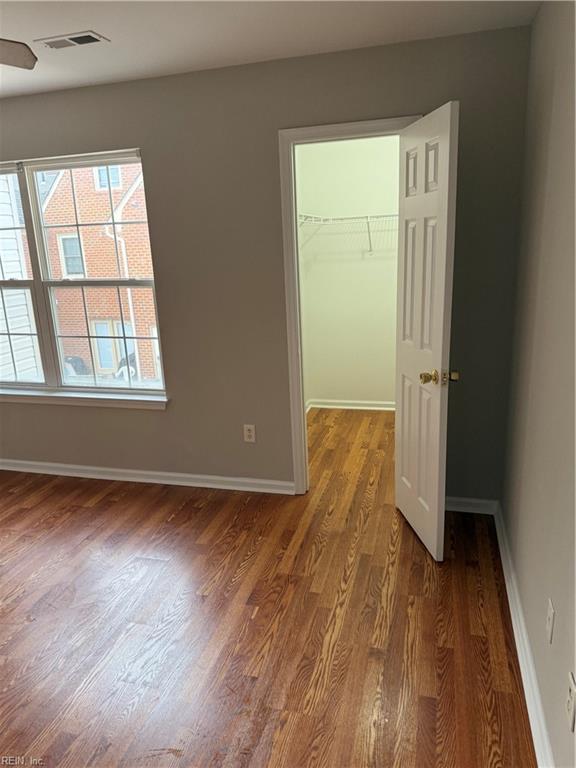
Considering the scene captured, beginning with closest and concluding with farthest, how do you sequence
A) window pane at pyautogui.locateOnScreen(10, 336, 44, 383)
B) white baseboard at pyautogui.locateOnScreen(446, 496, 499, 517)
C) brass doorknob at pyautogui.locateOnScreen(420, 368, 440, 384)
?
brass doorknob at pyautogui.locateOnScreen(420, 368, 440, 384), white baseboard at pyautogui.locateOnScreen(446, 496, 499, 517), window pane at pyautogui.locateOnScreen(10, 336, 44, 383)

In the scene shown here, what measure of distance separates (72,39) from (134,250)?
1.21 meters

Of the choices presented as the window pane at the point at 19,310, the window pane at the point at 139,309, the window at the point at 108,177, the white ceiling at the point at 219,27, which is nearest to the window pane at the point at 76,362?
the window pane at the point at 19,310

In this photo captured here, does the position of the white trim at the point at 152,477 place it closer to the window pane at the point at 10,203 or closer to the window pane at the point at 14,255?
the window pane at the point at 14,255

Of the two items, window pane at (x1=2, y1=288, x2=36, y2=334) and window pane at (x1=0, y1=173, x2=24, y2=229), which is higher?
window pane at (x1=0, y1=173, x2=24, y2=229)

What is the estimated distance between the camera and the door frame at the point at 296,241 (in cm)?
260

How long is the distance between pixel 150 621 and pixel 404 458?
151 cm

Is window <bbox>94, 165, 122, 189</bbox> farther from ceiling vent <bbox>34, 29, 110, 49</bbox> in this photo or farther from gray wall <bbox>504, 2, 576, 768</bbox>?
gray wall <bbox>504, 2, 576, 768</bbox>

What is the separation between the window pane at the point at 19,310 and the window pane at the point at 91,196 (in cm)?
73

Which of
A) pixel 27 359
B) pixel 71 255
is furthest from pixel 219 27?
pixel 27 359

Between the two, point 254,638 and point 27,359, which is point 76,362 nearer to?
point 27,359

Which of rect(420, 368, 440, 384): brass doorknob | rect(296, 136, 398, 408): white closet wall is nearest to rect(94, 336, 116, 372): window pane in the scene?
rect(296, 136, 398, 408): white closet wall

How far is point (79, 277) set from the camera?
3.45 meters

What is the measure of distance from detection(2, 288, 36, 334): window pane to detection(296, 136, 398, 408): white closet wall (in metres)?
2.01

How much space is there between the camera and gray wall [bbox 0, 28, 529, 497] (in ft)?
8.14
